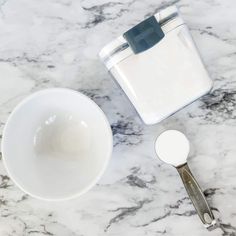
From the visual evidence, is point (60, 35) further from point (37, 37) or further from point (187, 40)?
point (187, 40)

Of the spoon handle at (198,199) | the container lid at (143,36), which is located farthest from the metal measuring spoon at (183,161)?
the container lid at (143,36)

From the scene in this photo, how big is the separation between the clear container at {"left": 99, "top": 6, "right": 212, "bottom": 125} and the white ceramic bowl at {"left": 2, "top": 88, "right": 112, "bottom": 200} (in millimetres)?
66

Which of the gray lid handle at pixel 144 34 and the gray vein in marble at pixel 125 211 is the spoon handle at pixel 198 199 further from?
the gray lid handle at pixel 144 34

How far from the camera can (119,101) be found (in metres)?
0.89

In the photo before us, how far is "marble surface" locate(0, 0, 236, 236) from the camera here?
2.89ft

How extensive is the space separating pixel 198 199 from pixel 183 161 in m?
→ 0.06

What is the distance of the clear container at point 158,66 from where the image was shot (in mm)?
800

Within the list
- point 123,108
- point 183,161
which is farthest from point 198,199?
point 123,108

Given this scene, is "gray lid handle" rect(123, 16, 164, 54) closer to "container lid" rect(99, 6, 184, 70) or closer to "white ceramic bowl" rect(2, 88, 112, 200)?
"container lid" rect(99, 6, 184, 70)

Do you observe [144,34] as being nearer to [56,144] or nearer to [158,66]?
[158,66]

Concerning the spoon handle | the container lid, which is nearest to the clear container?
Answer: the container lid

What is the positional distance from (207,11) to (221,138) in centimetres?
21

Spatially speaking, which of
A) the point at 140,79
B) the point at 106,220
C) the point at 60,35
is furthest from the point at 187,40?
the point at 106,220

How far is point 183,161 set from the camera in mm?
871
